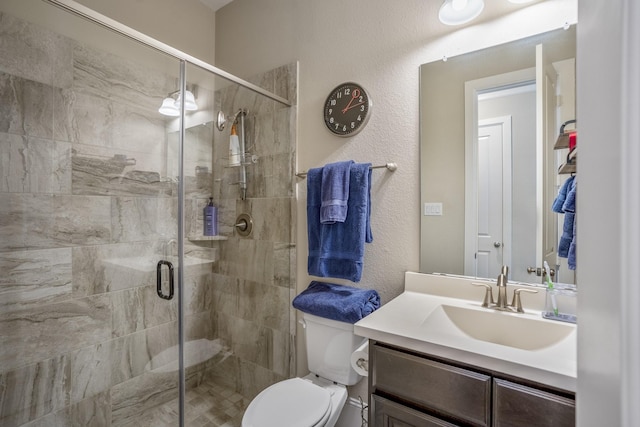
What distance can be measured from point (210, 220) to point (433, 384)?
1426 mm

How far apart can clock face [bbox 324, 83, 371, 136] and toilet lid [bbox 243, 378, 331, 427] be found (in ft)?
4.20

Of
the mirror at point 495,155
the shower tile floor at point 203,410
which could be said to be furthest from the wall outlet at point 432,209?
the shower tile floor at point 203,410

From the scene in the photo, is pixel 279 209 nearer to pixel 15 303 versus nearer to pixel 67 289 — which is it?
pixel 67 289

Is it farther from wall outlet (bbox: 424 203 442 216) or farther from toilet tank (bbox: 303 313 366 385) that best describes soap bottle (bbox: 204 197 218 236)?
wall outlet (bbox: 424 203 442 216)

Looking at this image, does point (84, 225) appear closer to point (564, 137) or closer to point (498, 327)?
point (498, 327)

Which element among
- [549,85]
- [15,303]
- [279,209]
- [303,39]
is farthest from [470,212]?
[15,303]

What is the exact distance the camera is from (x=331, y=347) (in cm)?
143

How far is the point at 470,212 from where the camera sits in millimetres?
1345

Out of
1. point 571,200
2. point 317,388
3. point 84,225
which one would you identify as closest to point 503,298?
point 571,200

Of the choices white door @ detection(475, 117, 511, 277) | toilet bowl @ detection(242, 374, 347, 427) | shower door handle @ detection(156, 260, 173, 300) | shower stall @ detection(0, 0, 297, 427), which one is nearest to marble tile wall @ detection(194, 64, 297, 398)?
shower stall @ detection(0, 0, 297, 427)

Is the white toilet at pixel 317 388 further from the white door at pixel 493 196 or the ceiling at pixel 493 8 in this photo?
the ceiling at pixel 493 8

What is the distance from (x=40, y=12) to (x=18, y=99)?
392mm

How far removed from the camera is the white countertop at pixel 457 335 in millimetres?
763

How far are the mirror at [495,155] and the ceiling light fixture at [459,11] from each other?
143 mm
